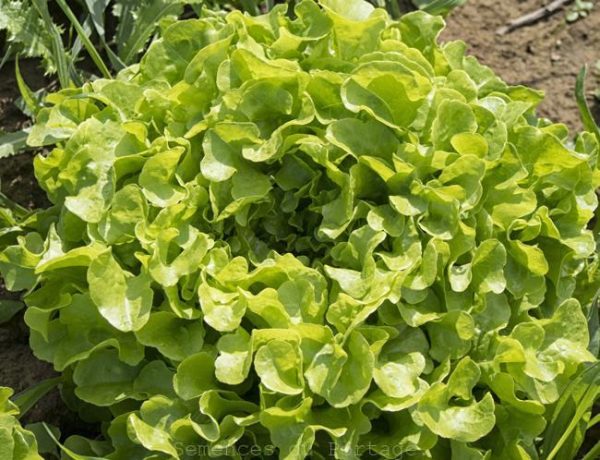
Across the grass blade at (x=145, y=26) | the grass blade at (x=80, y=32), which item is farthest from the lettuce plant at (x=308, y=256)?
the grass blade at (x=145, y=26)

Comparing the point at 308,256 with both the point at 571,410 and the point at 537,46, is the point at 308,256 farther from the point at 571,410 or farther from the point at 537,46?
the point at 537,46

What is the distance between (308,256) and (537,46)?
1.53m

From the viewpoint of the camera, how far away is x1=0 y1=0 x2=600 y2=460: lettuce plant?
1.67 m

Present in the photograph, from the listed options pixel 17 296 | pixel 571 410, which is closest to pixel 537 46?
pixel 571 410

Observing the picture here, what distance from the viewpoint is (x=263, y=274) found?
1697 mm

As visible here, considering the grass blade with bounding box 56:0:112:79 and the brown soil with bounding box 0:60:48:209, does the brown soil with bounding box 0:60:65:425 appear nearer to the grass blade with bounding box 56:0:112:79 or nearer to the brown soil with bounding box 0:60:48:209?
the brown soil with bounding box 0:60:48:209

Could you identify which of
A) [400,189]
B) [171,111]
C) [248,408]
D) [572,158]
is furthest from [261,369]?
[572,158]

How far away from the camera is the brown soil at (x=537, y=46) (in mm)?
2918

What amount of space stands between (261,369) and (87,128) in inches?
23.7

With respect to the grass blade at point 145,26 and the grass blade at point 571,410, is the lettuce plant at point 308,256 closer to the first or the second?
the grass blade at point 571,410

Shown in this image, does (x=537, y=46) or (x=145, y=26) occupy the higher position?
(x=145, y=26)

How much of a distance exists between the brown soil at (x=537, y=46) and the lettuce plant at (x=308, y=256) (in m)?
1.02

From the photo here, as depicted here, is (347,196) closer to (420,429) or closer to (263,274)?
(263,274)

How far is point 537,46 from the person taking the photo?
3.03 meters
